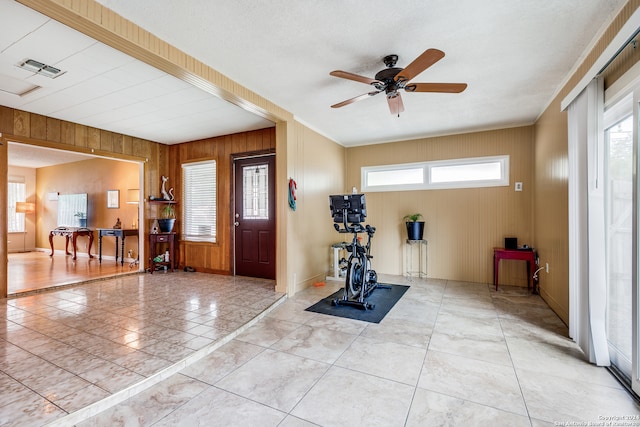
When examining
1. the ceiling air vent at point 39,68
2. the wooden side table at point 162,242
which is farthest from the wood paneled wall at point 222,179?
the ceiling air vent at point 39,68

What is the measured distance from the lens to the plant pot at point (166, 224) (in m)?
5.88

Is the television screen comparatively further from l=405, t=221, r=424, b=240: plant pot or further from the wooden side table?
l=405, t=221, r=424, b=240: plant pot

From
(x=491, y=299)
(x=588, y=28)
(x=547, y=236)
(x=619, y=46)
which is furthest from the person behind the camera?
(x=491, y=299)

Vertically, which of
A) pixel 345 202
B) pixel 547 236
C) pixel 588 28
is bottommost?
pixel 547 236

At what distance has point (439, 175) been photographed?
17.8ft

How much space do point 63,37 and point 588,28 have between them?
439 centimetres

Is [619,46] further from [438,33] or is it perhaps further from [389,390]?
[389,390]

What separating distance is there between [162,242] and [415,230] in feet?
16.5

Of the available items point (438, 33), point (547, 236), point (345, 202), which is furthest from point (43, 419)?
point (547, 236)

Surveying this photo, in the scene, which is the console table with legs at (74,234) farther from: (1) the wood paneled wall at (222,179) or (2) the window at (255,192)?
(2) the window at (255,192)

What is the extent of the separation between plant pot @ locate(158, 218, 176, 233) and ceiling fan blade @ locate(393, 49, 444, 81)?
5120 millimetres

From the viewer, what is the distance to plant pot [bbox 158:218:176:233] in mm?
5875

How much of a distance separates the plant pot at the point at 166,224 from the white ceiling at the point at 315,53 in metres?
2.09

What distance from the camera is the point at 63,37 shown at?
99.3 inches
